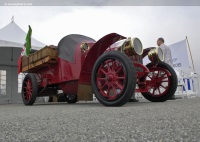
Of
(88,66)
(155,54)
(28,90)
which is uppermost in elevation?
(155,54)

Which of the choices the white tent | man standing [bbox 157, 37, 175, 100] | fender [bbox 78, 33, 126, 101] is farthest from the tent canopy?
fender [bbox 78, 33, 126, 101]

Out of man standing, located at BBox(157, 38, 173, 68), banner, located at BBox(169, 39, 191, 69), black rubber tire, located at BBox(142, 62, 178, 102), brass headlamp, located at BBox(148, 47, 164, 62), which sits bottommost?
black rubber tire, located at BBox(142, 62, 178, 102)

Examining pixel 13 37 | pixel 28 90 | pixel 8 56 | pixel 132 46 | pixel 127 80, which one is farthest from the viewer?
pixel 8 56

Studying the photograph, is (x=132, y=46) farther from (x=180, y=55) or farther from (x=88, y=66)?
(x=180, y=55)

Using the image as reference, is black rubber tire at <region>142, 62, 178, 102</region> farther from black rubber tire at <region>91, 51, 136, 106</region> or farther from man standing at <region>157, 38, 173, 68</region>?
man standing at <region>157, 38, 173, 68</region>

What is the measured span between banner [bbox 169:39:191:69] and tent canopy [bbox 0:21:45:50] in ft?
17.9

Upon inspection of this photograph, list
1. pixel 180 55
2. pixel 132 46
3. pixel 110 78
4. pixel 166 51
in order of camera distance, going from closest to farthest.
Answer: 1. pixel 110 78
2. pixel 132 46
3. pixel 166 51
4. pixel 180 55

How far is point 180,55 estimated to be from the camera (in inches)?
360

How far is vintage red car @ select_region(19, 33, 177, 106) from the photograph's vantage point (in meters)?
2.75

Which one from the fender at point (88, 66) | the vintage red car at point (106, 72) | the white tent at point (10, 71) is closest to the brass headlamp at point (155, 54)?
the vintage red car at point (106, 72)

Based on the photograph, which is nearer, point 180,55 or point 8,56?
point 180,55

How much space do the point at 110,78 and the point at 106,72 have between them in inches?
4.2

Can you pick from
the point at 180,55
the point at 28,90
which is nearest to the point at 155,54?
the point at 28,90

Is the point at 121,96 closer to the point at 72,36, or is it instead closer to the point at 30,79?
the point at 72,36
